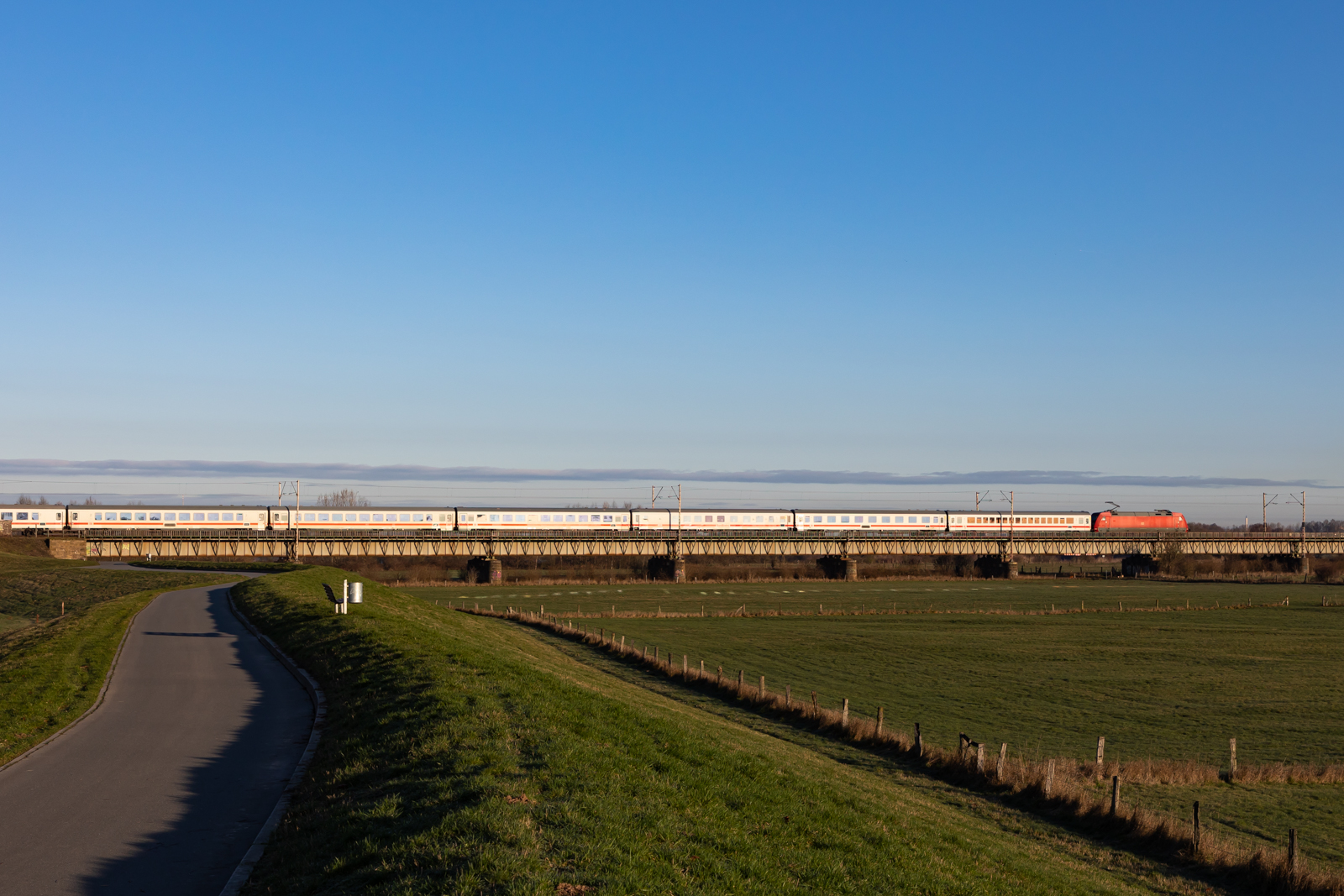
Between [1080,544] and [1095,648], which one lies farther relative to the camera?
[1080,544]

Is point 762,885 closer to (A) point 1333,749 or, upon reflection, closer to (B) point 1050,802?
(B) point 1050,802

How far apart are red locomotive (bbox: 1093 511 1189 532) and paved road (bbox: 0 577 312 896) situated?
137 meters

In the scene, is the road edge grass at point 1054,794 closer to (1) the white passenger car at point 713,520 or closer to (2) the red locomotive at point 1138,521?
(1) the white passenger car at point 713,520

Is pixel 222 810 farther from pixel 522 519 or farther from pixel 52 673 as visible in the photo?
pixel 522 519

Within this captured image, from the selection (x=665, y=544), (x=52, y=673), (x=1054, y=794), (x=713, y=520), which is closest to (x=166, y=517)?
(x=665, y=544)

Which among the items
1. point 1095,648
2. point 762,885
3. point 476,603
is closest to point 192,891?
point 762,885

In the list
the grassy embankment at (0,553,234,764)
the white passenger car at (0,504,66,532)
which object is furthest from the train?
the grassy embankment at (0,553,234,764)

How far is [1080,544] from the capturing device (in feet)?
433

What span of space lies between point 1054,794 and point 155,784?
61.1 ft

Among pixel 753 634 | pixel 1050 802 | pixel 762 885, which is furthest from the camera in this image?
pixel 753 634

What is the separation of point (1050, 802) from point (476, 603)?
57.6 meters

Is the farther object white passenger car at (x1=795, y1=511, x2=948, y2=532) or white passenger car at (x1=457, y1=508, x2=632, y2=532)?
white passenger car at (x1=795, y1=511, x2=948, y2=532)

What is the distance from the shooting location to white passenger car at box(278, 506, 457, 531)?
103 meters

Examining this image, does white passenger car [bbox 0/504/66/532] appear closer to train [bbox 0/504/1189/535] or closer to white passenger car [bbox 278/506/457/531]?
train [bbox 0/504/1189/535]
